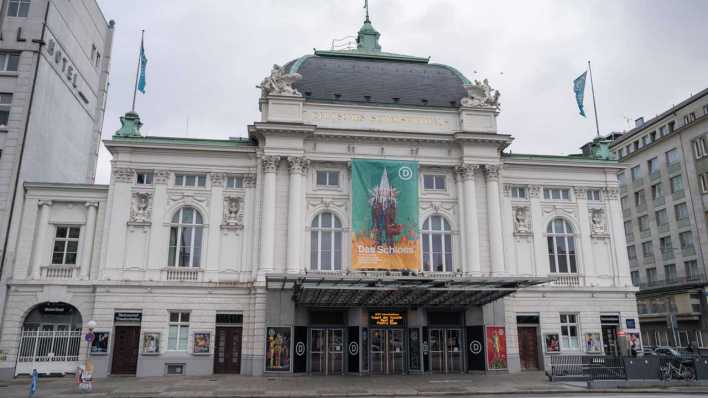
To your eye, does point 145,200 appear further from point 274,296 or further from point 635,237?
point 635,237

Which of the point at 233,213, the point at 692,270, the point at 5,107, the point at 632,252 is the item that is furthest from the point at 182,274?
the point at 632,252

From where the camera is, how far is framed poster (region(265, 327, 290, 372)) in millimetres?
32625

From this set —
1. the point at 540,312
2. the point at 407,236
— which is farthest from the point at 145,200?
the point at 540,312

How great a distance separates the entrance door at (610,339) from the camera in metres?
37.4

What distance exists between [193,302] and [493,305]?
64.2 feet

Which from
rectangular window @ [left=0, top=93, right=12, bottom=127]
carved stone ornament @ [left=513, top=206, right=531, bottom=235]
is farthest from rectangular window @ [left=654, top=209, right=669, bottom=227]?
rectangular window @ [left=0, top=93, right=12, bottom=127]

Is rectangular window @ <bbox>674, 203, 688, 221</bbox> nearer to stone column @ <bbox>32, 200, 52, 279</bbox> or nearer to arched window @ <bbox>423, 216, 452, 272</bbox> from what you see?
arched window @ <bbox>423, 216, 452, 272</bbox>

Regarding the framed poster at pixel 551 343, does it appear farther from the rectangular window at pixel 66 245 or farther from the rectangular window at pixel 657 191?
the rectangular window at pixel 657 191

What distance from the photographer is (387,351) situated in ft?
114

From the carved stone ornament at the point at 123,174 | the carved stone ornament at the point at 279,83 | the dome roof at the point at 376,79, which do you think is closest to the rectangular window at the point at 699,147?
the dome roof at the point at 376,79

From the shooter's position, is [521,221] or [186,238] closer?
[186,238]

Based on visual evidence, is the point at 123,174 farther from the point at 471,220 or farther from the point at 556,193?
the point at 556,193

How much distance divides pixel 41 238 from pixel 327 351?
778 inches

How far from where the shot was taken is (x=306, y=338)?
33812mm
